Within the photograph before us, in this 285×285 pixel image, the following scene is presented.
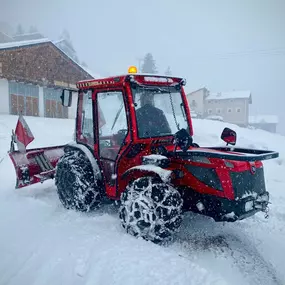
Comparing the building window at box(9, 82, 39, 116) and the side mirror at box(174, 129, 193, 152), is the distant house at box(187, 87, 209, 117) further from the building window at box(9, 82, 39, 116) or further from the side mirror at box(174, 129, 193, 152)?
the side mirror at box(174, 129, 193, 152)

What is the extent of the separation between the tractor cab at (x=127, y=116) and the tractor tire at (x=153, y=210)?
55cm

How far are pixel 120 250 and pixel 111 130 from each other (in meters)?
1.73

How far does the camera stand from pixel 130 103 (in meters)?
3.78

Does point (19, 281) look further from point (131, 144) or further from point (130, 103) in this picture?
point (130, 103)

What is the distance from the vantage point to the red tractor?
3.30 metres

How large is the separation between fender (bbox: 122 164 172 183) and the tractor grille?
2.47ft

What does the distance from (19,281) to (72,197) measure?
1.83 m

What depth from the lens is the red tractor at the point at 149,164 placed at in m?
3.30

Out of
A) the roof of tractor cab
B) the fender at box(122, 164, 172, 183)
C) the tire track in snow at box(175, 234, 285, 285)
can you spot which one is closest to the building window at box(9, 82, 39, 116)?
the roof of tractor cab

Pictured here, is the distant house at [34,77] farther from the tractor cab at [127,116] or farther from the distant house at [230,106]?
the distant house at [230,106]

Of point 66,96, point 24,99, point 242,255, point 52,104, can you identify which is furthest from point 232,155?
point 52,104

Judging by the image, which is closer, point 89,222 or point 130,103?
point 130,103

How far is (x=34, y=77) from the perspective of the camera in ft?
62.1

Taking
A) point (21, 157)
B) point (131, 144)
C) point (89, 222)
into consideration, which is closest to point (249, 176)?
point (131, 144)
